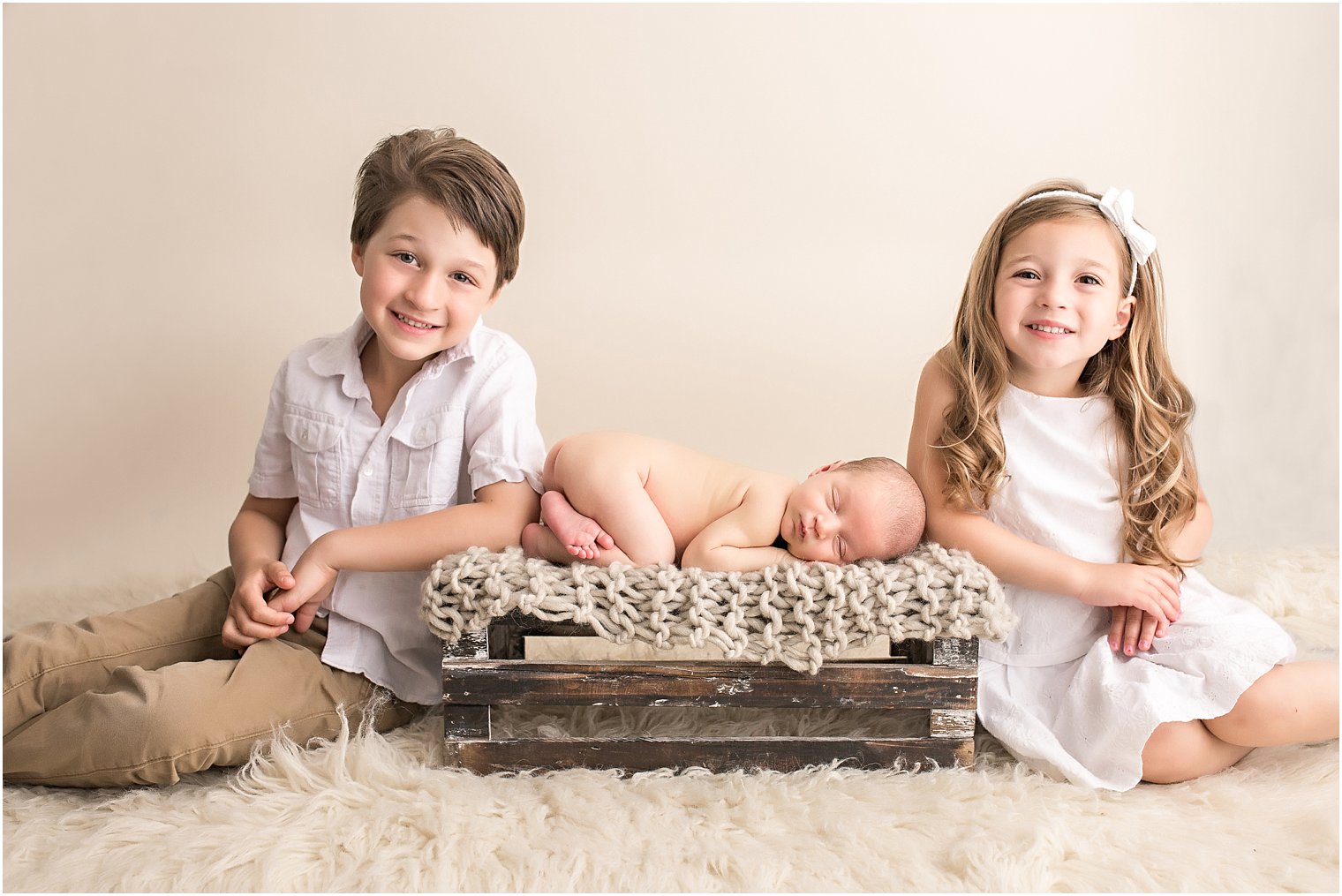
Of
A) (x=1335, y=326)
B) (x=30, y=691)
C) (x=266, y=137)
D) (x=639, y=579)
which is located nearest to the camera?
(x=639, y=579)

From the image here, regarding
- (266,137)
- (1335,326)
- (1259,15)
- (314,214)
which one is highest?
(1259,15)

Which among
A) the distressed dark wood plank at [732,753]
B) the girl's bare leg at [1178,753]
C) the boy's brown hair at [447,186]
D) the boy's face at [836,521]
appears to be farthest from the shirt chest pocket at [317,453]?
the girl's bare leg at [1178,753]

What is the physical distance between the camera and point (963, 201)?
8.16 ft

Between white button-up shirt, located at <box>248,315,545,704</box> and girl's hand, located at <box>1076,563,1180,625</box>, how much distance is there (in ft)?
2.54

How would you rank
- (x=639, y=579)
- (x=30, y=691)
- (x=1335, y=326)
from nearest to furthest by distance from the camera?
(x=639, y=579), (x=30, y=691), (x=1335, y=326)

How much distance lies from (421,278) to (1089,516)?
39.4 inches

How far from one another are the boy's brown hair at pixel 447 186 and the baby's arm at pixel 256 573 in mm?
457

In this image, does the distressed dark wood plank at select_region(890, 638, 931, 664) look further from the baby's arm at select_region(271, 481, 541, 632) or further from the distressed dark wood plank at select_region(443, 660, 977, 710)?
the baby's arm at select_region(271, 481, 541, 632)

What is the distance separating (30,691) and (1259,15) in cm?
262

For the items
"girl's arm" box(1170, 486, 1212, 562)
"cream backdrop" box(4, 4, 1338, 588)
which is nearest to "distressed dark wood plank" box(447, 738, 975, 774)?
"girl's arm" box(1170, 486, 1212, 562)

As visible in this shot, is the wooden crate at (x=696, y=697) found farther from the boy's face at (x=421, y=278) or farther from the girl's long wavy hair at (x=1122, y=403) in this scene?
the boy's face at (x=421, y=278)

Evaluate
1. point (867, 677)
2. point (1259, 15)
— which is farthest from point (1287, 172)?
point (867, 677)

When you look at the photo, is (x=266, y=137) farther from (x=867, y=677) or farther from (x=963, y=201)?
(x=867, y=677)

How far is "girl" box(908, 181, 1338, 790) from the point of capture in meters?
1.50
